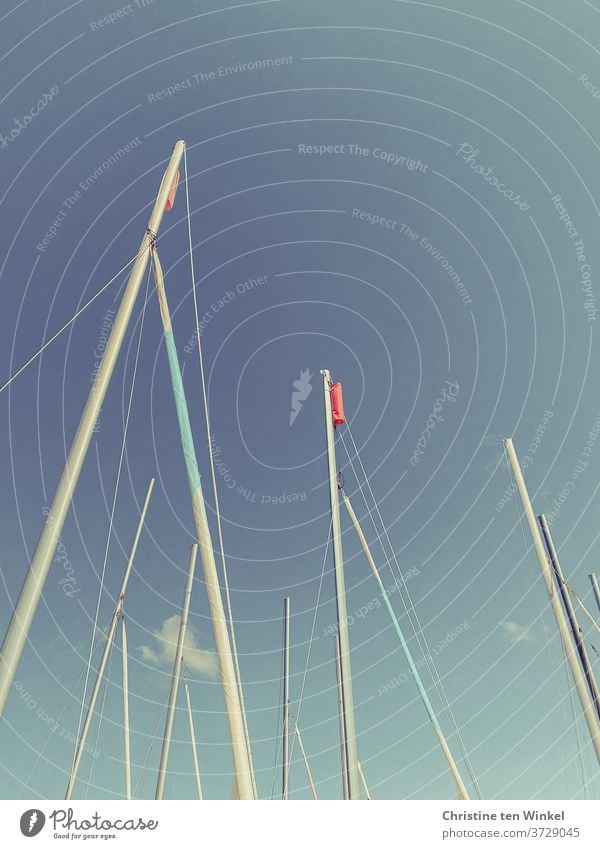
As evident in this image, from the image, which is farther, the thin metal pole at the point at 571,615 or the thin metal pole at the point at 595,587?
the thin metal pole at the point at 595,587

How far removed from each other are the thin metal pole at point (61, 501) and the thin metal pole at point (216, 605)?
64.4 inches

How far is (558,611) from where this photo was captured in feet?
48.9

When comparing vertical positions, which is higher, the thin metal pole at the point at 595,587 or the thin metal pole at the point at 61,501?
the thin metal pole at the point at 595,587

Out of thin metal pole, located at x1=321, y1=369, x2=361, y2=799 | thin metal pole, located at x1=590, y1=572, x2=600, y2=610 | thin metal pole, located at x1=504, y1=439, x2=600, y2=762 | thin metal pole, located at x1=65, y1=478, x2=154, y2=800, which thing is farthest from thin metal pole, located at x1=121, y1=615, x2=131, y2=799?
thin metal pole, located at x1=590, y1=572, x2=600, y2=610

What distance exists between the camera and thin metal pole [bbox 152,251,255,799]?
6.07 meters

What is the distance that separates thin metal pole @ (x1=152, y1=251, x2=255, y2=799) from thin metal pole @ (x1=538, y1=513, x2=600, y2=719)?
11.6 meters

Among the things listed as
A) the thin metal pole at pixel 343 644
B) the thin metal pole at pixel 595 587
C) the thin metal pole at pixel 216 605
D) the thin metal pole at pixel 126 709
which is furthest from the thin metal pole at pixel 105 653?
the thin metal pole at pixel 595 587

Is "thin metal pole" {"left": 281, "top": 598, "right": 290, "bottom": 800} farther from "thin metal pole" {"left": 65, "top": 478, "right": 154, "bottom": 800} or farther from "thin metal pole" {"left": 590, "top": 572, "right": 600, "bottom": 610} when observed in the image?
"thin metal pole" {"left": 590, "top": 572, "right": 600, "bottom": 610}

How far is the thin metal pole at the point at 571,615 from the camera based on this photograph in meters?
13.8

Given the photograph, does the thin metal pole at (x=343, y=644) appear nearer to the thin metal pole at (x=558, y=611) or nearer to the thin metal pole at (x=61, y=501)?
the thin metal pole at (x=558, y=611)
